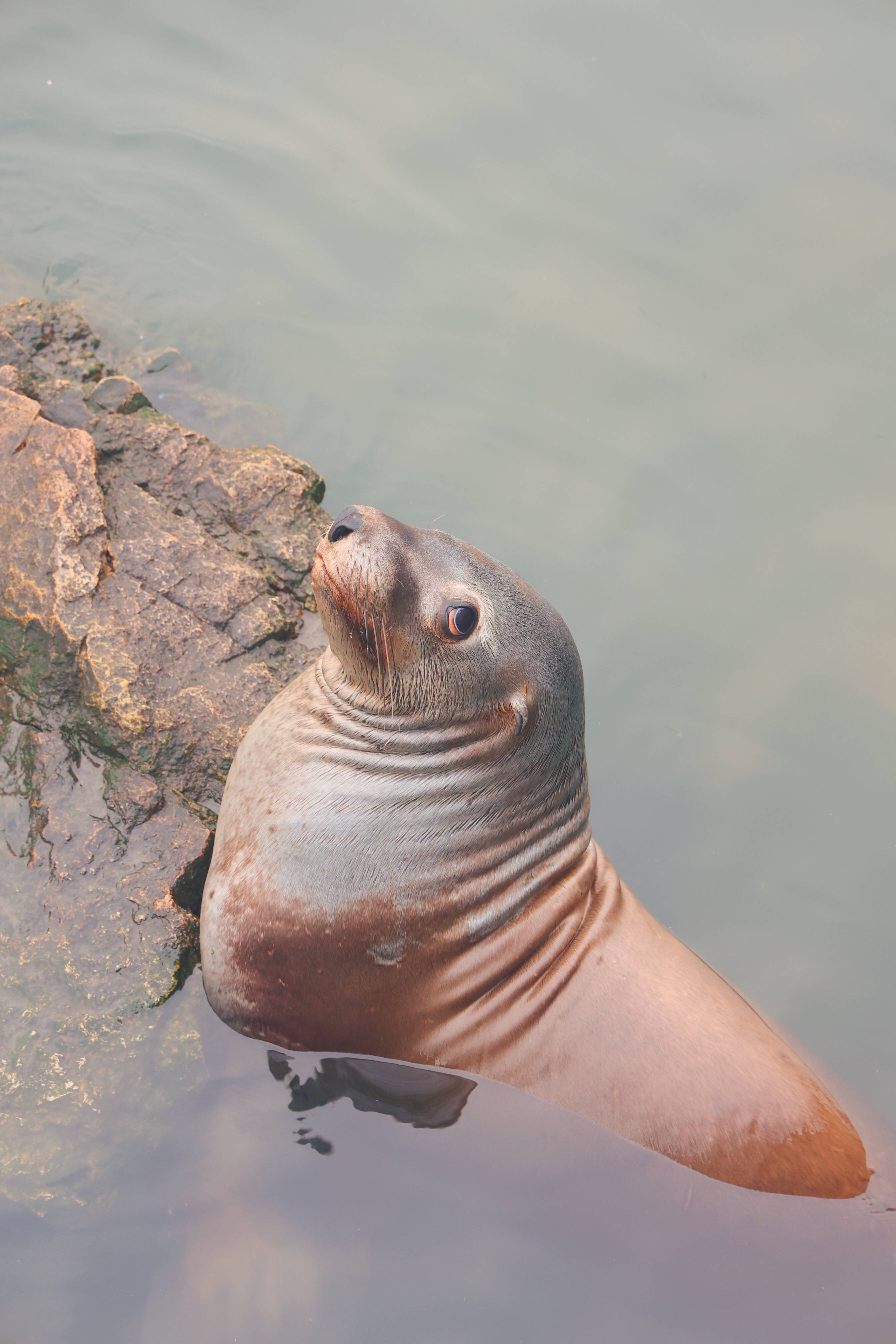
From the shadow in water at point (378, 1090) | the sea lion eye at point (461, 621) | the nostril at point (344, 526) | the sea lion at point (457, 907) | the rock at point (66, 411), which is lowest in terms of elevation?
the shadow in water at point (378, 1090)

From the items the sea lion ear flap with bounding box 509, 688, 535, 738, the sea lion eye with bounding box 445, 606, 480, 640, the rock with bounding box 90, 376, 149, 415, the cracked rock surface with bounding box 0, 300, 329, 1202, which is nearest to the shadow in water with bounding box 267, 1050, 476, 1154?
the cracked rock surface with bounding box 0, 300, 329, 1202

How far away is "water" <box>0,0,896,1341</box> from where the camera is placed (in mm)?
5832

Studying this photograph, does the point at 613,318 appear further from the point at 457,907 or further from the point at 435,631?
the point at 457,907

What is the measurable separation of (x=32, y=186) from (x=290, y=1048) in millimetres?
6414

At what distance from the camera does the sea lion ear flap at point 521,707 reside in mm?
3961

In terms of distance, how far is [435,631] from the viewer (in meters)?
3.92

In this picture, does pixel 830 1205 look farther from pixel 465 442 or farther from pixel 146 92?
pixel 146 92

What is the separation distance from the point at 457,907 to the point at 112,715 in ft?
5.81

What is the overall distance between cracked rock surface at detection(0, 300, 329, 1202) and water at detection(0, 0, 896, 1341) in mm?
1351

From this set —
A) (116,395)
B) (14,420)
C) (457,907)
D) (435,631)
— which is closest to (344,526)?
(435,631)

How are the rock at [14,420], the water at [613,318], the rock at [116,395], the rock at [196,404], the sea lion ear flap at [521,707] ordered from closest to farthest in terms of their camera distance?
the sea lion ear flap at [521,707], the rock at [14,420], the rock at [116,395], the water at [613,318], the rock at [196,404]

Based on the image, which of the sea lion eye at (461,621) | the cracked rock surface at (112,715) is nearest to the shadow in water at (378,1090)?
the cracked rock surface at (112,715)

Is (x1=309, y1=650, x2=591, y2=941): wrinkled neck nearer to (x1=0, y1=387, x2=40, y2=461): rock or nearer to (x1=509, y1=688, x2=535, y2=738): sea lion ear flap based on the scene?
(x1=509, y1=688, x2=535, y2=738): sea lion ear flap

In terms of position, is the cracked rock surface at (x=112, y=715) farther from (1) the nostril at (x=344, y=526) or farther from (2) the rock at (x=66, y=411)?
(1) the nostril at (x=344, y=526)
